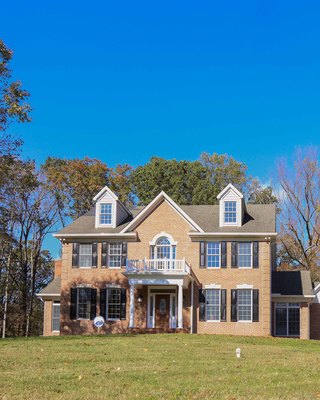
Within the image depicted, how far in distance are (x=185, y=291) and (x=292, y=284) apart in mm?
5903

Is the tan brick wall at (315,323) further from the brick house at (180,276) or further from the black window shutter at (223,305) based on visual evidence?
the black window shutter at (223,305)

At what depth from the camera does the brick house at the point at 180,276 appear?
1266 inches

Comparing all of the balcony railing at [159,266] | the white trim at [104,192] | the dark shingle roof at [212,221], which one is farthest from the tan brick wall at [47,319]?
the white trim at [104,192]

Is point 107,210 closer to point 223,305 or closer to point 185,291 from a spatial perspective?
point 185,291

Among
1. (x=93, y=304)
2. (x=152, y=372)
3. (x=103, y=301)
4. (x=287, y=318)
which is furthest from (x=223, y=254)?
(x=152, y=372)

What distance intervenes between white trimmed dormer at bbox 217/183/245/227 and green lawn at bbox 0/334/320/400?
536 inches

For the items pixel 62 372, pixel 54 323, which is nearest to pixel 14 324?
pixel 54 323

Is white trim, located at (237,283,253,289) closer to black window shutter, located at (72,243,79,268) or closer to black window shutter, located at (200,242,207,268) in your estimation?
black window shutter, located at (200,242,207,268)

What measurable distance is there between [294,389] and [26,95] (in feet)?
53.3

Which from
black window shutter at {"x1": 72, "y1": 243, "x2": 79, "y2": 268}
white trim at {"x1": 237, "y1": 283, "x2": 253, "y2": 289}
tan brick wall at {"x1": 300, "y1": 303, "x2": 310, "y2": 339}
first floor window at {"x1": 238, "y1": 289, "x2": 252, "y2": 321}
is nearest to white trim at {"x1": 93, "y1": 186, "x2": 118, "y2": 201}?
black window shutter at {"x1": 72, "y1": 243, "x2": 79, "y2": 268}

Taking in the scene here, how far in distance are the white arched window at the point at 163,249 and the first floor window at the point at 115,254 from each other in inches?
69.4

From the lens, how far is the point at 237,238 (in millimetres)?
32625

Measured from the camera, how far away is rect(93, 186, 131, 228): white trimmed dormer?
3481 centimetres

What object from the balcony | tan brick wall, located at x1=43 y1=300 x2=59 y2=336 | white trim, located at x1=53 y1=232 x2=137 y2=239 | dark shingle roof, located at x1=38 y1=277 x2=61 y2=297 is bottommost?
tan brick wall, located at x1=43 y1=300 x2=59 y2=336
